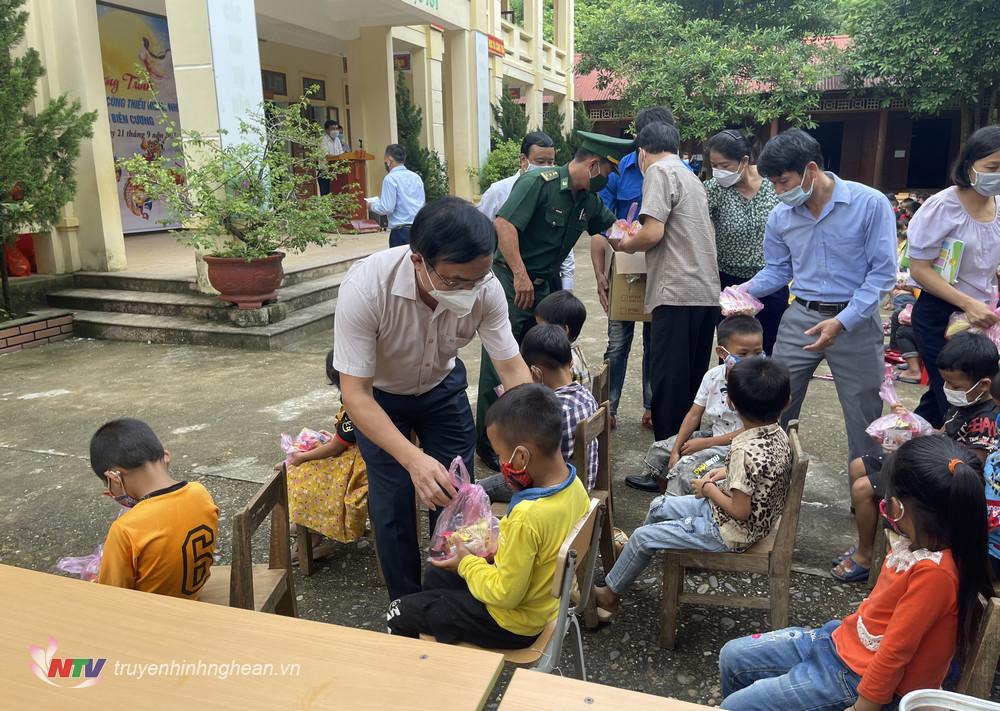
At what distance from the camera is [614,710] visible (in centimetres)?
123

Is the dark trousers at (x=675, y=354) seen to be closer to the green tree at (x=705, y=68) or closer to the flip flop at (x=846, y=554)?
the flip flop at (x=846, y=554)

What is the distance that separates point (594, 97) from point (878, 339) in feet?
70.3

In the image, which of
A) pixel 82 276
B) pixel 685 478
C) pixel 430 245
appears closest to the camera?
pixel 430 245

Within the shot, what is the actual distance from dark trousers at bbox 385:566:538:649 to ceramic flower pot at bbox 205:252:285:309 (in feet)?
16.8

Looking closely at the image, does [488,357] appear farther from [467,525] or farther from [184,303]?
[184,303]

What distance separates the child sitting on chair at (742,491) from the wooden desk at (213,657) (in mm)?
1185

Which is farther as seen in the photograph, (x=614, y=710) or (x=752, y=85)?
(x=752, y=85)

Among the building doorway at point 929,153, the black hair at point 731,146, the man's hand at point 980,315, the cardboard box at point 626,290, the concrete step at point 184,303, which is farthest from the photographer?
the building doorway at point 929,153

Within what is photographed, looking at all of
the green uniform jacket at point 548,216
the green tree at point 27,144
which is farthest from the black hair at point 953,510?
the green tree at point 27,144

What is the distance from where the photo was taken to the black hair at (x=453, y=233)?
192 centimetres

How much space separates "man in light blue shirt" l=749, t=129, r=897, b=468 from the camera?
2.96 meters

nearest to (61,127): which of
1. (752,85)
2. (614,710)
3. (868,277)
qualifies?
(868,277)

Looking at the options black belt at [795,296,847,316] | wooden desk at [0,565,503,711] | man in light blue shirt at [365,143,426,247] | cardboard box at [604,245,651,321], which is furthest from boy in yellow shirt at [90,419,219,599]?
man in light blue shirt at [365,143,426,247]

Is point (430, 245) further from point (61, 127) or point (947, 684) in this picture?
point (61, 127)
